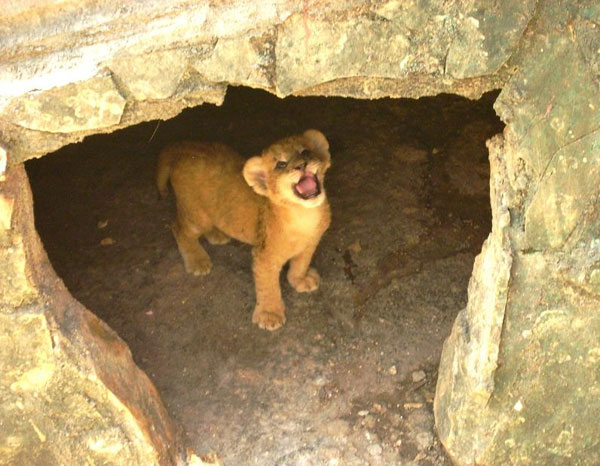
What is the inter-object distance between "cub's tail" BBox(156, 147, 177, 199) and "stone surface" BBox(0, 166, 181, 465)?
1699mm

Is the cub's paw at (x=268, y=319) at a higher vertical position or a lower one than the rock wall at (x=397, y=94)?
lower

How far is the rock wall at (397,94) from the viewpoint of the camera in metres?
3.12

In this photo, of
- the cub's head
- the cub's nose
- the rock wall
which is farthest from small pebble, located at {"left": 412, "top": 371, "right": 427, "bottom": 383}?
the cub's nose

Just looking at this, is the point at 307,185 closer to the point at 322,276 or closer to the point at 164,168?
the point at 322,276

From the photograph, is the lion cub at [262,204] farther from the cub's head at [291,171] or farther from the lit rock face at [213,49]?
the lit rock face at [213,49]

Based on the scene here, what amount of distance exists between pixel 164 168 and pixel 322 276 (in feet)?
4.31

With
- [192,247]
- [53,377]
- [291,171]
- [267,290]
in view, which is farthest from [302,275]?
[53,377]

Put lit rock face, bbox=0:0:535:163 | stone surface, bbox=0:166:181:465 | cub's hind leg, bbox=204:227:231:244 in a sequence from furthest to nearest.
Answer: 1. cub's hind leg, bbox=204:227:231:244
2. stone surface, bbox=0:166:181:465
3. lit rock face, bbox=0:0:535:163

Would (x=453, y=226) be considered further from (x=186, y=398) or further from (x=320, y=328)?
(x=186, y=398)

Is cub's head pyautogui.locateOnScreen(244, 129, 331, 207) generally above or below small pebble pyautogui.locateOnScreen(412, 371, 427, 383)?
above

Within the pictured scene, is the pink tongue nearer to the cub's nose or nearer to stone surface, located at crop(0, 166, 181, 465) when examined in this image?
the cub's nose

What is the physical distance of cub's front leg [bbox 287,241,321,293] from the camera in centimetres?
543

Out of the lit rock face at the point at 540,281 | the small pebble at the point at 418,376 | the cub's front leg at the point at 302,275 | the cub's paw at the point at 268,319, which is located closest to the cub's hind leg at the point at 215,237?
the cub's front leg at the point at 302,275

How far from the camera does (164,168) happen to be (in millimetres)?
5652
